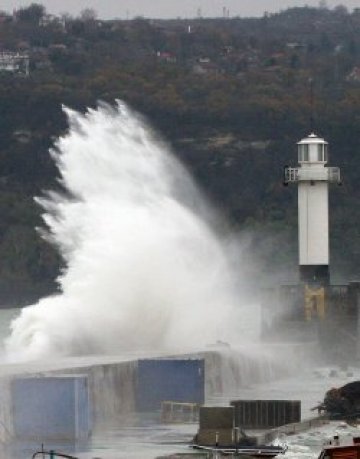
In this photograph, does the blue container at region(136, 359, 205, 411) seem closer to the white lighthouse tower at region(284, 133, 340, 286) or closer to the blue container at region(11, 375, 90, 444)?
the blue container at region(11, 375, 90, 444)

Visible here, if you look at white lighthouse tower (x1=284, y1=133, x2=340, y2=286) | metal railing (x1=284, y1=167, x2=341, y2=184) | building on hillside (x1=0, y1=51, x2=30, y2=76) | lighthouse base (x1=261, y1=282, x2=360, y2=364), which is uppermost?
building on hillside (x1=0, y1=51, x2=30, y2=76)

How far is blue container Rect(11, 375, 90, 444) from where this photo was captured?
31172 millimetres

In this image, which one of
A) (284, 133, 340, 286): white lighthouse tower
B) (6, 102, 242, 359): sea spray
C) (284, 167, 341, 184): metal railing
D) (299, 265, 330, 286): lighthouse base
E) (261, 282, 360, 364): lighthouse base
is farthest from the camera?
(299, 265, 330, 286): lighthouse base

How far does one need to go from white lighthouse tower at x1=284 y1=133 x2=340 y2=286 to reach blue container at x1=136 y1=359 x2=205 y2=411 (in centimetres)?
1651

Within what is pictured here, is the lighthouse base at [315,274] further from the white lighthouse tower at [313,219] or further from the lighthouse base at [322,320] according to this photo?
the lighthouse base at [322,320]

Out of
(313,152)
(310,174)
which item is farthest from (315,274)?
(313,152)

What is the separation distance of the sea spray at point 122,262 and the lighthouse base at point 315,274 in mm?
2373

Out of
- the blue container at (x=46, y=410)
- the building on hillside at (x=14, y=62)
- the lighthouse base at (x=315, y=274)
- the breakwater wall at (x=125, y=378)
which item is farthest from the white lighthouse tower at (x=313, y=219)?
the building on hillside at (x=14, y=62)

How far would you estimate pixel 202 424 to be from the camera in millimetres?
30219

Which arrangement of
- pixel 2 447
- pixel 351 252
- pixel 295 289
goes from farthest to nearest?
pixel 351 252
pixel 295 289
pixel 2 447

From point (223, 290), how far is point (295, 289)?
19.1 feet

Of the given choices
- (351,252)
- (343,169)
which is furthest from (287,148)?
(351,252)

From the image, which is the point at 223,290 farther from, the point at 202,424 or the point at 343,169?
the point at 343,169

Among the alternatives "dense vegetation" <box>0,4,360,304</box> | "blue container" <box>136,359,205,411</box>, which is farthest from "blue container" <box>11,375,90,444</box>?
"dense vegetation" <box>0,4,360,304</box>
